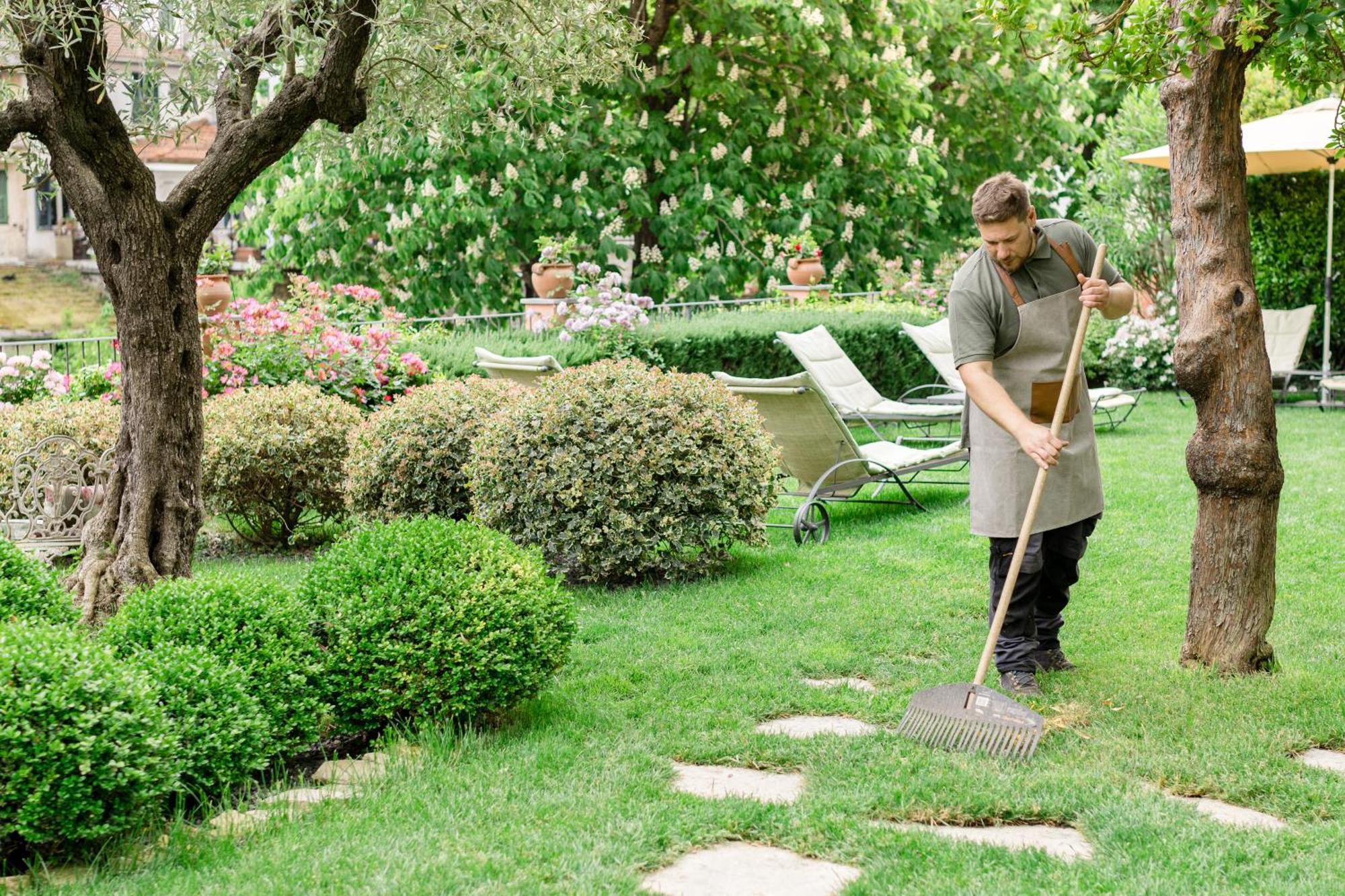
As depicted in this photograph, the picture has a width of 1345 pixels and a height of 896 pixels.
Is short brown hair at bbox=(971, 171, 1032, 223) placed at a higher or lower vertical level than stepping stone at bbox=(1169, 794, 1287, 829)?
higher

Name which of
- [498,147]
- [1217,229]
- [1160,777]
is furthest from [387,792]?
[498,147]

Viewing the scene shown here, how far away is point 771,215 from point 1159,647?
13.0 m

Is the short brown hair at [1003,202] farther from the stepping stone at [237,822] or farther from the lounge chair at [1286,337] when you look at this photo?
the lounge chair at [1286,337]

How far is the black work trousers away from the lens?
4555mm

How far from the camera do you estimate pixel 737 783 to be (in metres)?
3.80

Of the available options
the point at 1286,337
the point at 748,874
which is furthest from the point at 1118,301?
the point at 1286,337

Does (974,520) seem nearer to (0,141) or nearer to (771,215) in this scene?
(0,141)

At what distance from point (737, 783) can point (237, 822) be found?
4.52ft

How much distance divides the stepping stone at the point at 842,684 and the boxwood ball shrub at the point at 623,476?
1535 millimetres

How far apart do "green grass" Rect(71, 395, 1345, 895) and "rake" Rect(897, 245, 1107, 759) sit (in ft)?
0.25

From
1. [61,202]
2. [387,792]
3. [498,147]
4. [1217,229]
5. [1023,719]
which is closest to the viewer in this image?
[387,792]

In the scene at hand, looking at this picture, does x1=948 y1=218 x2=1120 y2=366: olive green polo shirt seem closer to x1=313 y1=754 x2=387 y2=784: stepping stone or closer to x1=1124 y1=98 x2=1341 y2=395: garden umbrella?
x1=313 y1=754 x2=387 y2=784: stepping stone

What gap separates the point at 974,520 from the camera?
4.61 meters

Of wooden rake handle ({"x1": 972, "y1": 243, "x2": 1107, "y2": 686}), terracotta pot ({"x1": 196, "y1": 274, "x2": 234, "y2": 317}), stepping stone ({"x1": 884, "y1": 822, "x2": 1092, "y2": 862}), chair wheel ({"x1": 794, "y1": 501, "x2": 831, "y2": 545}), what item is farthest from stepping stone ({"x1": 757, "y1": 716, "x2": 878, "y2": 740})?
terracotta pot ({"x1": 196, "y1": 274, "x2": 234, "y2": 317})
